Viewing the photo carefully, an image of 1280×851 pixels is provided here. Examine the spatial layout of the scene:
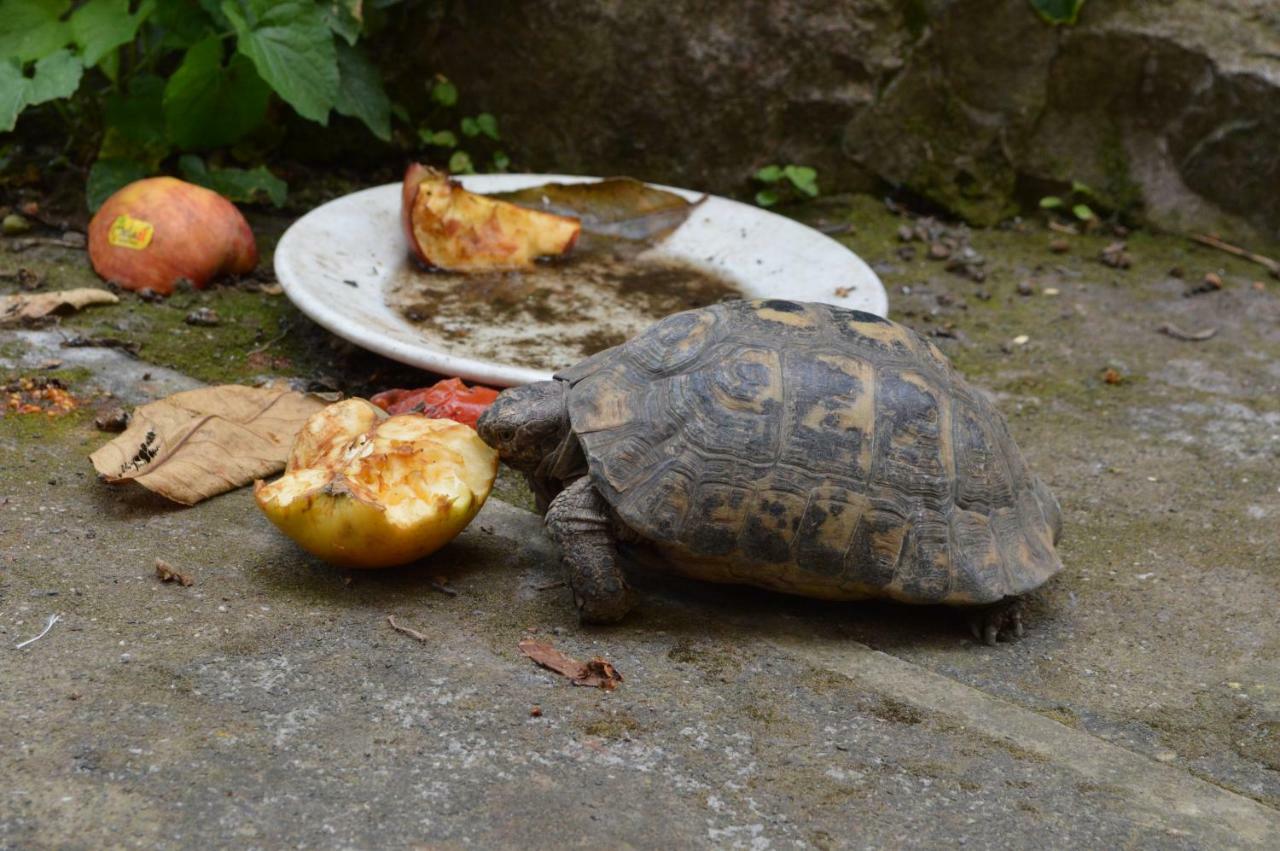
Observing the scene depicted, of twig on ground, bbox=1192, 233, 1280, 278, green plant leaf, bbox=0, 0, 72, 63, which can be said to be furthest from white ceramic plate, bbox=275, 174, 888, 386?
twig on ground, bbox=1192, 233, 1280, 278

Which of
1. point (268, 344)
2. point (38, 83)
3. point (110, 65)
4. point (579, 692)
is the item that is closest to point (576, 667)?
point (579, 692)

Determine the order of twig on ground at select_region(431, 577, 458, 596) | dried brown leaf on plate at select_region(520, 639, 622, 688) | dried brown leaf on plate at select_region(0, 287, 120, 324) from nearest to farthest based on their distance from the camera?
dried brown leaf on plate at select_region(520, 639, 622, 688) → twig on ground at select_region(431, 577, 458, 596) → dried brown leaf on plate at select_region(0, 287, 120, 324)

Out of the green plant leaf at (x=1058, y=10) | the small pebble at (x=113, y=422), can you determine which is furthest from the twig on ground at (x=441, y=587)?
the green plant leaf at (x=1058, y=10)

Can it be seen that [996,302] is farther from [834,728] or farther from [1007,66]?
[834,728]

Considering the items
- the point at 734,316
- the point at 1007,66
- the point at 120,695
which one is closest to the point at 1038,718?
the point at 734,316

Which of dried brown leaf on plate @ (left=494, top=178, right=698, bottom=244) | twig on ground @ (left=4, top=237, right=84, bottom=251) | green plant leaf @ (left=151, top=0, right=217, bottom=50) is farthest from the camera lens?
dried brown leaf on plate @ (left=494, top=178, right=698, bottom=244)

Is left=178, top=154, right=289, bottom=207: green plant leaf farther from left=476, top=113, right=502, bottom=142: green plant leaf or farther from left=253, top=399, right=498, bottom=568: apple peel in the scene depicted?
left=253, top=399, right=498, bottom=568: apple peel
